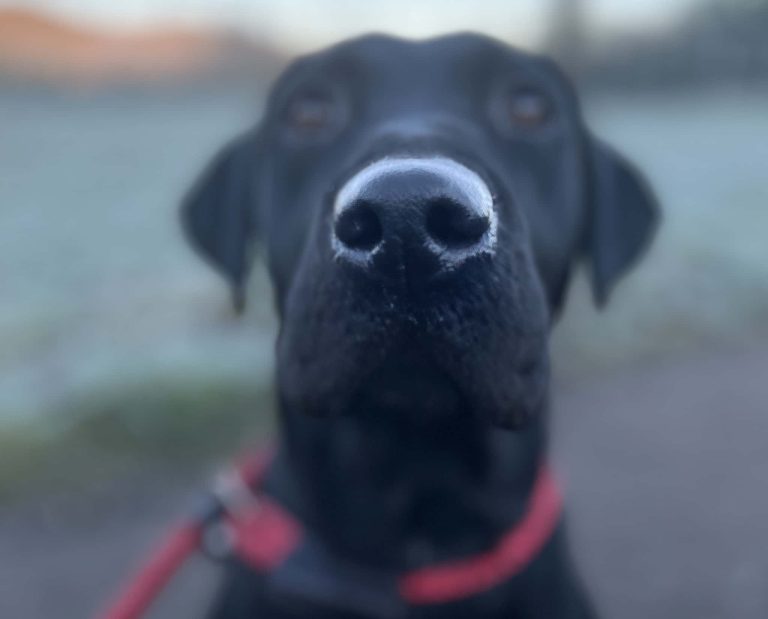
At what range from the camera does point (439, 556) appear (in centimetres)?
232

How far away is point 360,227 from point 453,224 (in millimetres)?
147

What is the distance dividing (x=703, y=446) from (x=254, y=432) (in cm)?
218

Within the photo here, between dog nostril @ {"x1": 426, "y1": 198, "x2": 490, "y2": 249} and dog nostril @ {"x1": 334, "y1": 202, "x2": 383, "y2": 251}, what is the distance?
9cm

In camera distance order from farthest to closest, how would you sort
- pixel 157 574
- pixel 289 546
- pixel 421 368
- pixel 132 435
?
1. pixel 132 435
2. pixel 157 574
3. pixel 289 546
4. pixel 421 368

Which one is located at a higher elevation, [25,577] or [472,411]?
[472,411]

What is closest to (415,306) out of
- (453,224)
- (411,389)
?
(453,224)

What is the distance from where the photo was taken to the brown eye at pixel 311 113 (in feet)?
7.97

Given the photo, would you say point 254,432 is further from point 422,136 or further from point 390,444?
point 422,136

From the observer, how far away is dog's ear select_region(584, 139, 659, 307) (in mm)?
2703

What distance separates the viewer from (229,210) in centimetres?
278

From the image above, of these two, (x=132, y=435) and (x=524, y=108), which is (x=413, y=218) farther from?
(x=132, y=435)

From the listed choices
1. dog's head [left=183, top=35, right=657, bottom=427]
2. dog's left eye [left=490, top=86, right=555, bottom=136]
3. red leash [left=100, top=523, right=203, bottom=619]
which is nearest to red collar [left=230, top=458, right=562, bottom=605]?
red leash [left=100, top=523, right=203, bottom=619]

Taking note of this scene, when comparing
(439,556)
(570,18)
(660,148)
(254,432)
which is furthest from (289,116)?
(660,148)

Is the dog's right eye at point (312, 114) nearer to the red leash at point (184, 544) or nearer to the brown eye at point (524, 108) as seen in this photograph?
the brown eye at point (524, 108)
